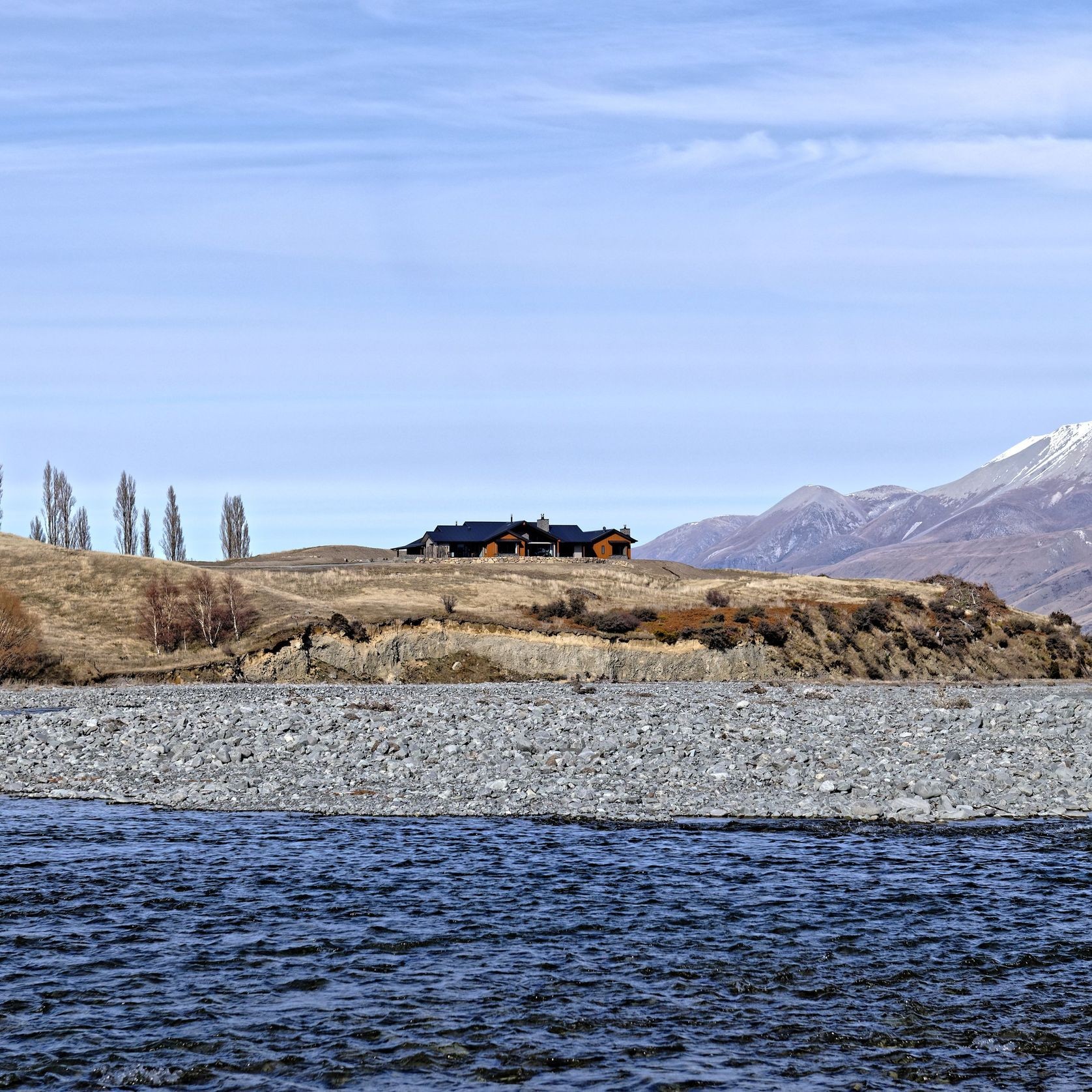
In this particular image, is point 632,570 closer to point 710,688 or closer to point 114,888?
point 710,688

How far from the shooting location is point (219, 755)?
104ft

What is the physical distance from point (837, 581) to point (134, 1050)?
106108 mm

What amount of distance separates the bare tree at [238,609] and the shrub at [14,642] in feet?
39.9

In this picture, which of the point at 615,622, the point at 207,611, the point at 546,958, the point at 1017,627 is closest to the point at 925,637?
the point at 1017,627

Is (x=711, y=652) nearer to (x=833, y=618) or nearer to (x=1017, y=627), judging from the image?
(x=833, y=618)

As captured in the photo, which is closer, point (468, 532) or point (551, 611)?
point (551, 611)

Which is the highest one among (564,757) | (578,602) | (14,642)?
(14,642)

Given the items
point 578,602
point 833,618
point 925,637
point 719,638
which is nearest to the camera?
point 719,638

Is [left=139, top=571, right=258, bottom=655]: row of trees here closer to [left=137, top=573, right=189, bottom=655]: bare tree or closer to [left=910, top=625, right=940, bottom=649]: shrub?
[left=137, top=573, right=189, bottom=655]: bare tree

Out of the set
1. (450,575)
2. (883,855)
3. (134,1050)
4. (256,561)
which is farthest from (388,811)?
(256,561)

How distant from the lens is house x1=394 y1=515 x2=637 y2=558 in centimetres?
14925

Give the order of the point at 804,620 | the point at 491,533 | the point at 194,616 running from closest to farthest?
the point at 194,616 → the point at 804,620 → the point at 491,533

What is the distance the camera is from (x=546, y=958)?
51.5 ft

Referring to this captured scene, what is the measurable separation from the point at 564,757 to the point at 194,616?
50.5 metres
